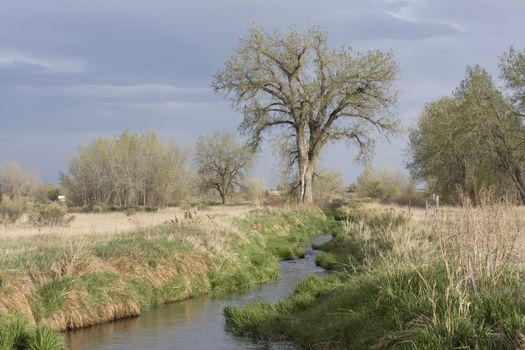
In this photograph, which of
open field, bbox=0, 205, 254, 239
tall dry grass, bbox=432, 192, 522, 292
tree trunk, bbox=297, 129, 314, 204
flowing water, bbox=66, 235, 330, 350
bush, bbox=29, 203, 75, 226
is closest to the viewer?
tall dry grass, bbox=432, 192, 522, 292

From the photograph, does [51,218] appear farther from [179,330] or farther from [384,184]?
[384,184]

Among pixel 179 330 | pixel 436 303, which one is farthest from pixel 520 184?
pixel 436 303

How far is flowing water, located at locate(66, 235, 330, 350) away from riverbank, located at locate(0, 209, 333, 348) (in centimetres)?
51

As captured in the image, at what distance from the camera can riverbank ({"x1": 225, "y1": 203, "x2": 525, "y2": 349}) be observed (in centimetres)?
714

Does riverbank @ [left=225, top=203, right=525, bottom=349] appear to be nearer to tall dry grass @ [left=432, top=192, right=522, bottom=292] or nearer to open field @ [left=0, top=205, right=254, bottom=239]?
tall dry grass @ [left=432, top=192, right=522, bottom=292]

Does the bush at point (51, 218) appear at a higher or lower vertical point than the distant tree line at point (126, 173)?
lower

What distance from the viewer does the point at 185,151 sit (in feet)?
261

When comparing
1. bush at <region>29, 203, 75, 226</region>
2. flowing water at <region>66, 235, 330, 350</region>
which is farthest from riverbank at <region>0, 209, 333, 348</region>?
bush at <region>29, 203, 75, 226</region>

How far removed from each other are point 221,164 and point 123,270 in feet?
235

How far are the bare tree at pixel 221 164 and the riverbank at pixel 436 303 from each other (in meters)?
74.0

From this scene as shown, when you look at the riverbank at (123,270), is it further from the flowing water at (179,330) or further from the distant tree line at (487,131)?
the distant tree line at (487,131)

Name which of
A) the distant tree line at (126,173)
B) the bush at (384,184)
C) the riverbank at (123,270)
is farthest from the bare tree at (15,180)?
the riverbank at (123,270)

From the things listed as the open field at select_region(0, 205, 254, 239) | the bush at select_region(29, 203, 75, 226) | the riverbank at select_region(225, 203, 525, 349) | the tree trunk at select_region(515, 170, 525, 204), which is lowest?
the riverbank at select_region(225, 203, 525, 349)

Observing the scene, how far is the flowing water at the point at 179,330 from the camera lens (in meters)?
10.9
